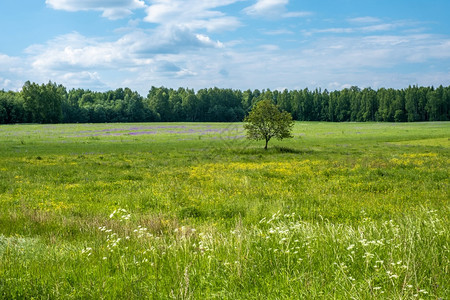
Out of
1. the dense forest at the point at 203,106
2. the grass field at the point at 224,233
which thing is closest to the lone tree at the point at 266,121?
the grass field at the point at 224,233

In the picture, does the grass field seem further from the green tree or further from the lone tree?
the green tree

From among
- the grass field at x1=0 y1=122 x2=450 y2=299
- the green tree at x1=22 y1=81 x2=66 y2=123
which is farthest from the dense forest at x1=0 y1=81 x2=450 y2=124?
the grass field at x1=0 y1=122 x2=450 y2=299

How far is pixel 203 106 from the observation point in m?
182

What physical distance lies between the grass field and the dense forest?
12111cm

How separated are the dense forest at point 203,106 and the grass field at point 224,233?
12111 cm

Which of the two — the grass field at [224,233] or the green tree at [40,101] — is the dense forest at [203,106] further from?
the grass field at [224,233]

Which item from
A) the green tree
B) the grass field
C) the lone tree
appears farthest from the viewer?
the green tree

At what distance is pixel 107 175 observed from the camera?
21266 mm

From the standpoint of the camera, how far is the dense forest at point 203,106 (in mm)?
130500

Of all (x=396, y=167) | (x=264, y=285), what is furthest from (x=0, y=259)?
(x=396, y=167)

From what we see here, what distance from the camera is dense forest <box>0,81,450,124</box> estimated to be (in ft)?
428

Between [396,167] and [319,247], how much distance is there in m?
20.6

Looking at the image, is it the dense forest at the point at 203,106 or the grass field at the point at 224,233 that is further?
the dense forest at the point at 203,106

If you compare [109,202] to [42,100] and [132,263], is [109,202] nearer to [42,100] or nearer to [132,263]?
[132,263]
